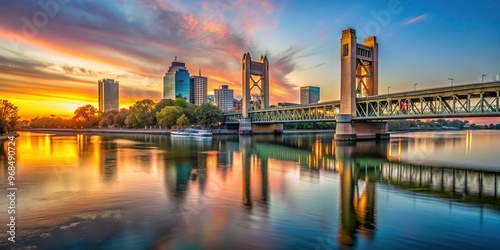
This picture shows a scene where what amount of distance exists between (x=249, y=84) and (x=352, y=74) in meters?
54.0

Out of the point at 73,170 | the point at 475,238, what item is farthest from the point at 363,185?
the point at 73,170

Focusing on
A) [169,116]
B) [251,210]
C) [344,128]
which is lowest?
[251,210]

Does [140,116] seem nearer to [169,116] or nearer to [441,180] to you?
[169,116]

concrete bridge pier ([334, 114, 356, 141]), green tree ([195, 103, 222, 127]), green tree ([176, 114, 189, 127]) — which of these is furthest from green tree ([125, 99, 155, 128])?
Answer: concrete bridge pier ([334, 114, 356, 141])

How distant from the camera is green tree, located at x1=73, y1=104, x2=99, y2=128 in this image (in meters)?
161

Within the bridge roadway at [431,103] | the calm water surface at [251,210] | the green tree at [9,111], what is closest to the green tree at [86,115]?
the green tree at [9,111]

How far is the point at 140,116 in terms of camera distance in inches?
4705

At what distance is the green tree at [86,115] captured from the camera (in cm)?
16112

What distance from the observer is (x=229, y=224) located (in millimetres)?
11781

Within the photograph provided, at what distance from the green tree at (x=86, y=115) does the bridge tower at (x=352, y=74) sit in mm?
135867

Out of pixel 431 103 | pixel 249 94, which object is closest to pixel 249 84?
pixel 249 94

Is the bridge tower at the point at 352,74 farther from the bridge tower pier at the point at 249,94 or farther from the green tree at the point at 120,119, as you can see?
the green tree at the point at 120,119

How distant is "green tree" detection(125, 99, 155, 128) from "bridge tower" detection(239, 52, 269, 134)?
36.4 meters

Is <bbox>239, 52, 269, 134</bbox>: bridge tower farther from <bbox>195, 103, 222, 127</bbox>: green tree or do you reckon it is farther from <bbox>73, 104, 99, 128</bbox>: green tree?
→ <bbox>73, 104, 99, 128</bbox>: green tree
